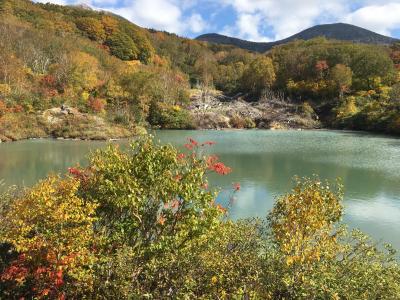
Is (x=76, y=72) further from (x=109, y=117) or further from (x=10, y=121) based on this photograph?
(x=10, y=121)

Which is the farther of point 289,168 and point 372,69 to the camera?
point 372,69

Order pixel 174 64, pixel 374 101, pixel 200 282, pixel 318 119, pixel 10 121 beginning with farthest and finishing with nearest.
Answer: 1. pixel 174 64
2. pixel 318 119
3. pixel 374 101
4. pixel 10 121
5. pixel 200 282

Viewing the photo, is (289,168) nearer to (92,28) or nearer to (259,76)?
(259,76)

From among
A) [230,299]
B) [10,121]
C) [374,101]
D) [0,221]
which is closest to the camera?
[230,299]

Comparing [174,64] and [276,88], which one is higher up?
[174,64]

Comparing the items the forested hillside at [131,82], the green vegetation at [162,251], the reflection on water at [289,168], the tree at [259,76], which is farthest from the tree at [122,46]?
the green vegetation at [162,251]

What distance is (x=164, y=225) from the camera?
28.7 ft

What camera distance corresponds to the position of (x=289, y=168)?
1187 inches

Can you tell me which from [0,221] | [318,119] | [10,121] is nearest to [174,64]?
[318,119]

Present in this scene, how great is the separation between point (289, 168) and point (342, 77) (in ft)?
178

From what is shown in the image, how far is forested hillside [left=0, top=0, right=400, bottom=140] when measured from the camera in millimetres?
53594

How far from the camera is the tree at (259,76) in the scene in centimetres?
9250

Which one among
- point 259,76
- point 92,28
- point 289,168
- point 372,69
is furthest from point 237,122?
point 92,28

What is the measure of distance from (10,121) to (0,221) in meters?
40.2
